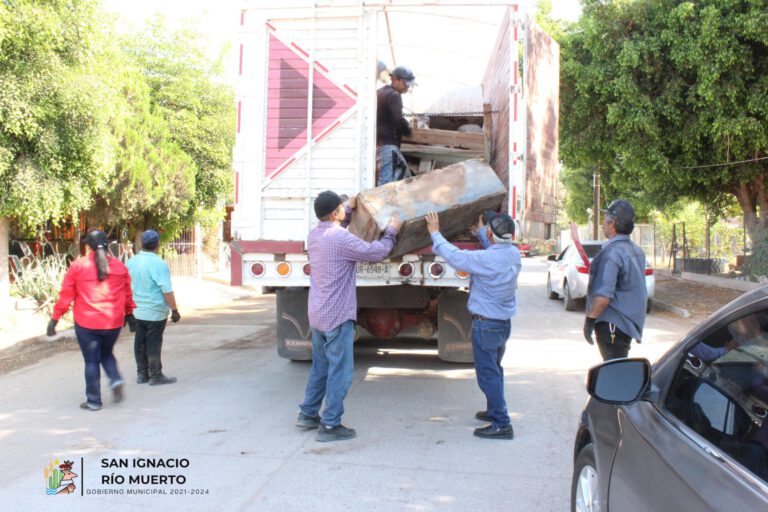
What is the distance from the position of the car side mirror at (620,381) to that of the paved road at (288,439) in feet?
5.45

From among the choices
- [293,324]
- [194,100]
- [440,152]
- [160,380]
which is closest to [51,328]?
[160,380]

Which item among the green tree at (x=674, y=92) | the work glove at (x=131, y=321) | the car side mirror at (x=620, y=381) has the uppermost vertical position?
the green tree at (x=674, y=92)

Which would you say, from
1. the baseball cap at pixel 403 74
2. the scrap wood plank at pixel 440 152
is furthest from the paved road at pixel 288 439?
the baseball cap at pixel 403 74

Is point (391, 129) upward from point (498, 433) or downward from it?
upward

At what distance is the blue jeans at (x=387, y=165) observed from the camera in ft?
21.2

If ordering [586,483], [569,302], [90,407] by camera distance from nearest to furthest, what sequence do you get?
[586,483] < [90,407] < [569,302]

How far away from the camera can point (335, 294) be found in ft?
→ 16.2

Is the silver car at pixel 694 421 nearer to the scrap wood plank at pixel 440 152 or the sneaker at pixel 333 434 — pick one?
the sneaker at pixel 333 434

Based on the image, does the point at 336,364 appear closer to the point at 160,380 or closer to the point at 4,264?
the point at 160,380

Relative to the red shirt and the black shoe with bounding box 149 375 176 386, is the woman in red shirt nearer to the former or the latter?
the red shirt

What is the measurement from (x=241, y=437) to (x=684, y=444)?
3667 millimetres

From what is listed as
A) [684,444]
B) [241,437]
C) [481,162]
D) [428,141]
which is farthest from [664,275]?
[684,444]

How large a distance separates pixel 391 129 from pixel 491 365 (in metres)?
2.83

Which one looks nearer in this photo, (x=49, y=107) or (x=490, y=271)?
(x=490, y=271)
